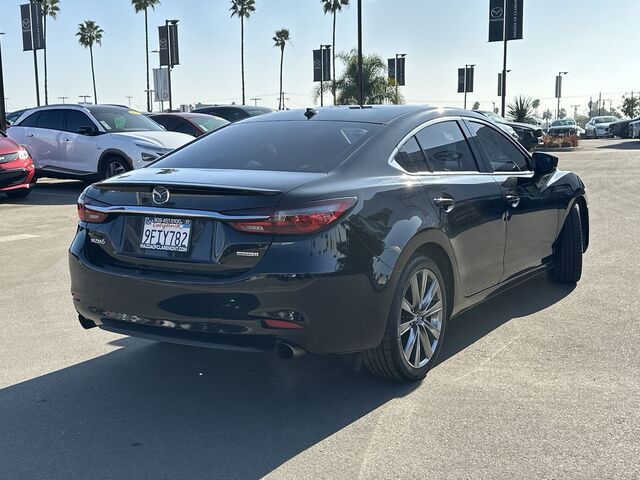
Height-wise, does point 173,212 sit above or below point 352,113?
below

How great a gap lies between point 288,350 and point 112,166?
1114cm

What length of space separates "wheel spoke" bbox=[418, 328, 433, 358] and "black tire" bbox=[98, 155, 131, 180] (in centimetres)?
1039

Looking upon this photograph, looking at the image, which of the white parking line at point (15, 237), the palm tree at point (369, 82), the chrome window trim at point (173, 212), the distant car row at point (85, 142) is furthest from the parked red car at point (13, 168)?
the palm tree at point (369, 82)

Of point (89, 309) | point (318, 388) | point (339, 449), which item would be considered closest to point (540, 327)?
point (318, 388)

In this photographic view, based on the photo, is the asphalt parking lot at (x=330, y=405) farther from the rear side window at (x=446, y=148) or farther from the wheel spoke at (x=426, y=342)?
the rear side window at (x=446, y=148)

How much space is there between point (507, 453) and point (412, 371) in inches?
36.4

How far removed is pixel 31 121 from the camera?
15594 millimetres

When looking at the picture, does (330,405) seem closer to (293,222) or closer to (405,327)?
(405,327)

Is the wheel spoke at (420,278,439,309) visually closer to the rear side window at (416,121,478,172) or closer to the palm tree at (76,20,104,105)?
the rear side window at (416,121,478,172)

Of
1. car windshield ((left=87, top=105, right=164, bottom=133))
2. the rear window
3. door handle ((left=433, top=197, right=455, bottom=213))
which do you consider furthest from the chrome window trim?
car windshield ((left=87, top=105, right=164, bottom=133))

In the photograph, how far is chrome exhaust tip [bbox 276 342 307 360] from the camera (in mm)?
3613

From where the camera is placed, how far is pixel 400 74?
4850cm

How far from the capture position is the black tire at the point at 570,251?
6.33m

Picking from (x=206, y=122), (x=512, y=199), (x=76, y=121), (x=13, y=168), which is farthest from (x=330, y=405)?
(x=206, y=122)
